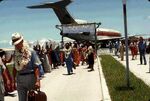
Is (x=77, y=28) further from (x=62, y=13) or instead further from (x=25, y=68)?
(x=25, y=68)

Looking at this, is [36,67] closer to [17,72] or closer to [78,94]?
[17,72]

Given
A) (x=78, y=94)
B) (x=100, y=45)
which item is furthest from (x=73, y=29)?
(x=100, y=45)

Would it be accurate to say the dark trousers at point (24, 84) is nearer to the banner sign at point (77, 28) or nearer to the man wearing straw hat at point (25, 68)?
the man wearing straw hat at point (25, 68)

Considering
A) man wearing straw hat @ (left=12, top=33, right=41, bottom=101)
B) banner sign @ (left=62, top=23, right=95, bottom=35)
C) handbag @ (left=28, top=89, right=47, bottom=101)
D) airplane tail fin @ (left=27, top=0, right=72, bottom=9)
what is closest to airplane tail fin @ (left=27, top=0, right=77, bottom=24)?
airplane tail fin @ (left=27, top=0, right=72, bottom=9)

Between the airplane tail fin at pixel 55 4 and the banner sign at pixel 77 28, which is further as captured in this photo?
the airplane tail fin at pixel 55 4

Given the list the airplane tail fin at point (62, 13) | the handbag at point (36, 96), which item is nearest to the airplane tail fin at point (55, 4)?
the airplane tail fin at point (62, 13)

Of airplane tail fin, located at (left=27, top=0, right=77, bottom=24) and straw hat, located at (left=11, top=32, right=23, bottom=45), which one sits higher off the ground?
airplane tail fin, located at (left=27, top=0, right=77, bottom=24)

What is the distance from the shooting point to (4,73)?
63.8 feet

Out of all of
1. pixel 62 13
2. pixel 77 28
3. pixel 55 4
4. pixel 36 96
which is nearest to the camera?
pixel 36 96

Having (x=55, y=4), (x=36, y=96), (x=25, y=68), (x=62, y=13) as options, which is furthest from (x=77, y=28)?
(x=36, y=96)

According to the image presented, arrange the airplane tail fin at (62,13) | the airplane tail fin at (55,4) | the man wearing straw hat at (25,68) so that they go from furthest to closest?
the airplane tail fin at (62,13)
the airplane tail fin at (55,4)
the man wearing straw hat at (25,68)

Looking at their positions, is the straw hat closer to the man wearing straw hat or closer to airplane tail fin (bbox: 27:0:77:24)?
the man wearing straw hat

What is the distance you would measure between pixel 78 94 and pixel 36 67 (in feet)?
25.4

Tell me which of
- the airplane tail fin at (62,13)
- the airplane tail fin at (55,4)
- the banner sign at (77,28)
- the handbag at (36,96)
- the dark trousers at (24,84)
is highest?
the airplane tail fin at (55,4)
